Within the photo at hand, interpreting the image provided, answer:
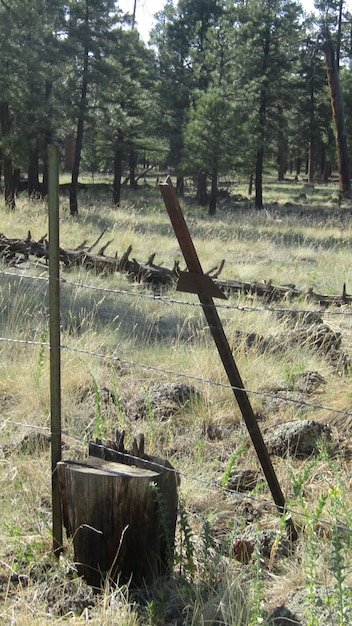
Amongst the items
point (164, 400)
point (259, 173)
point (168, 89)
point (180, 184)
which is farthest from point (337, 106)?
point (164, 400)

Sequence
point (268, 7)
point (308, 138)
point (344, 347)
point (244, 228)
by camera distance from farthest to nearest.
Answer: point (308, 138) → point (268, 7) → point (244, 228) → point (344, 347)

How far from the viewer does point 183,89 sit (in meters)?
29.9

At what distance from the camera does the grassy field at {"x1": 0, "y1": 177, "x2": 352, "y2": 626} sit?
2562 mm

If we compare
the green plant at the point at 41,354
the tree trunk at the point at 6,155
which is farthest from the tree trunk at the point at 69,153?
the green plant at the point at 41,354

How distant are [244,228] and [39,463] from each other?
17.2 meters

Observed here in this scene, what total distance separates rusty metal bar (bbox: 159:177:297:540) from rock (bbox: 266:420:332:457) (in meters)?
0.96

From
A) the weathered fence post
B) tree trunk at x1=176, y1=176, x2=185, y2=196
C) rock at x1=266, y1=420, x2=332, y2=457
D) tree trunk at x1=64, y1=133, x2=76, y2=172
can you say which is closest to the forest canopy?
tree trunk at x1=176, y1=176, x2=185, y2=196

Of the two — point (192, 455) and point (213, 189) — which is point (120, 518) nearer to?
point (192, 455)

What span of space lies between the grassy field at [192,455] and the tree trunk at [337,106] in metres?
13.2

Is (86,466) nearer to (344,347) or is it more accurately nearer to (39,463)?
(39,463)

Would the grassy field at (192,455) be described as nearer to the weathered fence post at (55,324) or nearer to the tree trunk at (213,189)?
the weathered fence post at (55,324)

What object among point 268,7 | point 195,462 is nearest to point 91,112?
point 268,7

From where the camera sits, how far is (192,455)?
406 centimetres

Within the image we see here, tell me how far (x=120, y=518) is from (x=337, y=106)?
20836 mm
